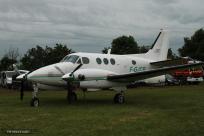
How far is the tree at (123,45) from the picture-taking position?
79438 millimetres

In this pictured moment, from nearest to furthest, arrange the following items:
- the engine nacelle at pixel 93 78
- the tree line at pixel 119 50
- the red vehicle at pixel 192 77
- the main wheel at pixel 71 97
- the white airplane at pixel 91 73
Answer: the white airplane at pixel 91 73 → the engine nacelle at pixel 93 78 → the main wheel at pixel 71 97 → the red vehicle at pixel 192 77 → the tree line at pixel 119 50

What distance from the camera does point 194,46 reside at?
82750mm

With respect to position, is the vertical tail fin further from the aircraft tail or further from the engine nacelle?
the engine nacelle

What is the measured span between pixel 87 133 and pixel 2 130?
2384 millimetres

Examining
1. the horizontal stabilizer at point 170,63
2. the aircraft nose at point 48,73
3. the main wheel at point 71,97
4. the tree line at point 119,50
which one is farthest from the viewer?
the tree line at point 119,50

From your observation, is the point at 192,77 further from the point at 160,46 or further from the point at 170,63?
the point at 170,63

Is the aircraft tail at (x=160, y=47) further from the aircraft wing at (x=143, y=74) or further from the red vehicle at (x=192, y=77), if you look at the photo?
the red vehicle at (x=192, y=77)

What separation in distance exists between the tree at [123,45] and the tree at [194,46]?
11.6 metres

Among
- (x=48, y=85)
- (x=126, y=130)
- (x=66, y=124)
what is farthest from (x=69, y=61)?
(x=126, y=130)

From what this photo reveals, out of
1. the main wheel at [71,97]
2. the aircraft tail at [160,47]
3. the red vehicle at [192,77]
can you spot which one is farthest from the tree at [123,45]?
the main wheel at [71,97]

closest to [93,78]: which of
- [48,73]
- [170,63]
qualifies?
[48,73]

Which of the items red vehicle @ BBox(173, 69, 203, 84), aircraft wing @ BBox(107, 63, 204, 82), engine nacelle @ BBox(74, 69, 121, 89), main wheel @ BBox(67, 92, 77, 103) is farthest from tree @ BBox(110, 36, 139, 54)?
engine nacelle @ BBox(74, 69, 121, 89)

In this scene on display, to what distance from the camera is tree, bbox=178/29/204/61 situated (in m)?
80.6

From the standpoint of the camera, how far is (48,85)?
774 inches
